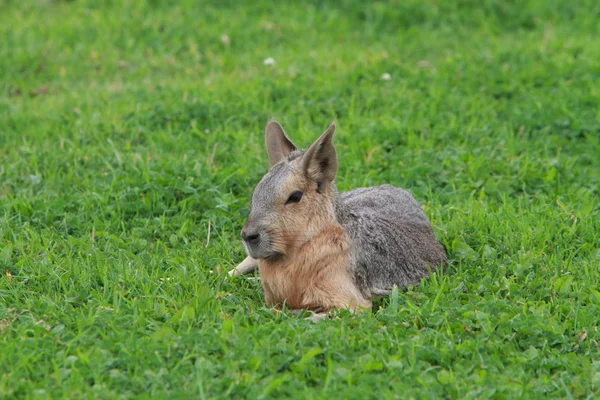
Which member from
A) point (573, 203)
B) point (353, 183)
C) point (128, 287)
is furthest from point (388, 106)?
point (128, 287)

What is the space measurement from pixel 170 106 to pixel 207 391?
4.22 metres

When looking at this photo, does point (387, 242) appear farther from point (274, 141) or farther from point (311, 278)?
point (274, 141)

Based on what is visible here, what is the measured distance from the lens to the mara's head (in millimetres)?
4664

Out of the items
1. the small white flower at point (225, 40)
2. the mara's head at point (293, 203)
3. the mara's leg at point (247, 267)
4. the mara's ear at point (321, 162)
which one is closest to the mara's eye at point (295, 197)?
the mara's head at point (293, 203)

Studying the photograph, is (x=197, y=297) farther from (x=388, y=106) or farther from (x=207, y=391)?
(x=388, y=106)

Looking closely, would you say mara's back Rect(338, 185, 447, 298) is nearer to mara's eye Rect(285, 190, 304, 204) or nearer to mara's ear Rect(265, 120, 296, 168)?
mara's eye Rect(285, 190, 304, 204)

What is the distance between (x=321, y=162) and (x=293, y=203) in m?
0.29

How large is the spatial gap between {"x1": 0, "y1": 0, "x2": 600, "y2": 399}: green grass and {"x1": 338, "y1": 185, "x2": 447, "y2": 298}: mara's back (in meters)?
0.16

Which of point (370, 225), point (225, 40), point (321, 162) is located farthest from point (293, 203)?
point (225, 40)

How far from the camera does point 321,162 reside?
16.0 feet

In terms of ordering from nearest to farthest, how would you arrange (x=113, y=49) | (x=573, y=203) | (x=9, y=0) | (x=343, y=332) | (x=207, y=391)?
(x=207, y=391), (x=343, y=332), (x=573, y=203), (x=113, y=49), (x=9, y=0)

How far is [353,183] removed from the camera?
6527mm

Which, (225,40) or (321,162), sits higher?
(321,162)

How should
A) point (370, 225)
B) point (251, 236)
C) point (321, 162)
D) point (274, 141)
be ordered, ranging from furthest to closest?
1. point (274, 141)
2. point (370, 225)
3. point (321, 162)
4. point (251, 236)
